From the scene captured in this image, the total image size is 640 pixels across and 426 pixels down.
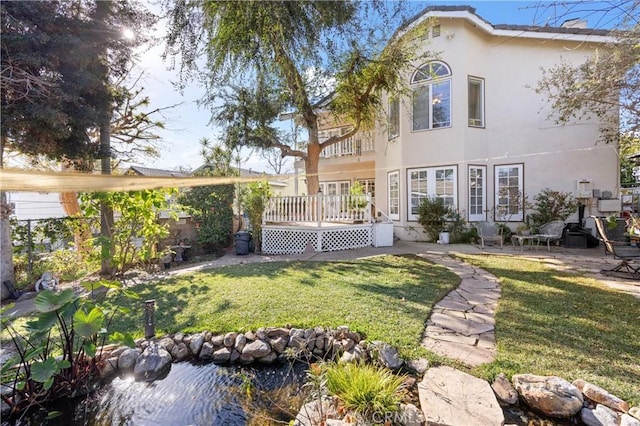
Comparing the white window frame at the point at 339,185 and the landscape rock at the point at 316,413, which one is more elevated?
the white window frame at the point at 339,185

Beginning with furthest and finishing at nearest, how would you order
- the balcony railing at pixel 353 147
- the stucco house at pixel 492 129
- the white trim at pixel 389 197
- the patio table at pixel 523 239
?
the balcony railing at pixel 353 147 < the white trim at pixel 389 197 < the stucco house at pixel 492 129 < the patio table at pixel 523 239

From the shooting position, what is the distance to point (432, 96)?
1110cm

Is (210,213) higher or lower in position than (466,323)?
higher

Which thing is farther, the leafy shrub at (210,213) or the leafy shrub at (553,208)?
the leafy shrub at (553,208)

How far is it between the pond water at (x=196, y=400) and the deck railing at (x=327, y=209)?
657 cm

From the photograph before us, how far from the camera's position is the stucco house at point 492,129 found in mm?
10375

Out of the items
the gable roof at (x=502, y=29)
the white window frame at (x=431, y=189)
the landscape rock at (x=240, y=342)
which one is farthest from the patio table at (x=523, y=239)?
the landscape rock at (x=240, y=342)

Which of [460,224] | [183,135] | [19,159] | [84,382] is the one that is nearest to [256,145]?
[183,135]

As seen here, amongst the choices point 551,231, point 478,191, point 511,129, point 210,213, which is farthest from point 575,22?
point 210,213

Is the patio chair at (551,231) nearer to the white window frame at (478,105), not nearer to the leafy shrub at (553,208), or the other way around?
the leafy shrub at (553,208)

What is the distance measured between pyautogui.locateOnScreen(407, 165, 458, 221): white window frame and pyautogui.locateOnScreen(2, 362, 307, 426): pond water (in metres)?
9.09

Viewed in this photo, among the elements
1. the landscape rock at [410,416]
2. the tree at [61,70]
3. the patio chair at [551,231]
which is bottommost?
the landscape rock at [410,416]

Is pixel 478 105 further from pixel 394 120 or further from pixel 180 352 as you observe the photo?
pixel 180 352

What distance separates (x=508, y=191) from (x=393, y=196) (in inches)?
157
